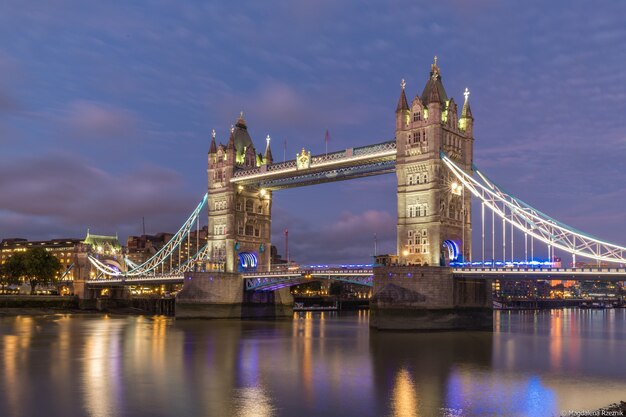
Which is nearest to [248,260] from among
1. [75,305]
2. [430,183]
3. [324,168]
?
[324,168]

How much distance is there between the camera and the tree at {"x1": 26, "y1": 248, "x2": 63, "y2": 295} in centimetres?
10928

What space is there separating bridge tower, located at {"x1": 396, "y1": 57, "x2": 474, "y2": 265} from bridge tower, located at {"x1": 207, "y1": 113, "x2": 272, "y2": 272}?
26633 mm

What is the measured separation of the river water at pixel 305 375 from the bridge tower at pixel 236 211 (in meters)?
29.7

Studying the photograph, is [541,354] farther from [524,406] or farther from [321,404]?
[321,404]

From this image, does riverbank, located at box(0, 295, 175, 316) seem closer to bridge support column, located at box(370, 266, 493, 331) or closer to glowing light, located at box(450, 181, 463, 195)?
bridge support column, located at box(370, 266, 493, 331)

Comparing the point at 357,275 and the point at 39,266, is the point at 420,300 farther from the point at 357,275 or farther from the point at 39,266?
the point at 39,266

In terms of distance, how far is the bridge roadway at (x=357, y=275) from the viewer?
50.5 m

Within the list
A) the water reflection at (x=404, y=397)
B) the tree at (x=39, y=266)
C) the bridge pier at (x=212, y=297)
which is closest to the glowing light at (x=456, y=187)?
A: the bridge pier at (x=212, y=297)

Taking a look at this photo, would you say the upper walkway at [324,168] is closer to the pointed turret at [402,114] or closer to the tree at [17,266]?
the pointed turret at [402,114]

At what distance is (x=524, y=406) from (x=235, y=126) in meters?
67.8

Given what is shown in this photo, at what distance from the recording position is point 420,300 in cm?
5638

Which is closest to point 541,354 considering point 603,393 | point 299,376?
point 603,393

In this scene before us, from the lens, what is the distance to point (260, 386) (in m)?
29.4

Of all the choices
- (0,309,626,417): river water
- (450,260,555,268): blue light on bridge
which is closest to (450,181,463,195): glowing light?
(450,260,555,268): blue light on bridge
